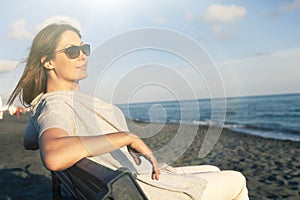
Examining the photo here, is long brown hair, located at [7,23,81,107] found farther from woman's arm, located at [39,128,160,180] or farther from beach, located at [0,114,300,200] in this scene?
beach, located at [0,114,300,200]

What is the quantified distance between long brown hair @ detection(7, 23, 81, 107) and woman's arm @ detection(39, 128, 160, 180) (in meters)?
0.75

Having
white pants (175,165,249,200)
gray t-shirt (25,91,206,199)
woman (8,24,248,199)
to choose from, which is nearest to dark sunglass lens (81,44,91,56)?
woman (8,24,248,199)

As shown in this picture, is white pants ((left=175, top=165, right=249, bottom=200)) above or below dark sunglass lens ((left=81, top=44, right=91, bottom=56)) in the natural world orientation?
below

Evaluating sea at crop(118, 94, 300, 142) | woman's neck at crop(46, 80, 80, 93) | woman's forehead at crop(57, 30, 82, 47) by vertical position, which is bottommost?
sea at crop(118, 94, 300, 142)

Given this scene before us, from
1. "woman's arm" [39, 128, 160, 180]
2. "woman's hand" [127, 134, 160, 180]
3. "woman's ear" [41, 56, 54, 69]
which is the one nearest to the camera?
"woman's arm" [39, 128, 160, 180]

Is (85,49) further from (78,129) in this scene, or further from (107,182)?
(107,182)

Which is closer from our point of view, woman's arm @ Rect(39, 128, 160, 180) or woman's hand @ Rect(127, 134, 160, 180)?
woman's arm @ Rect(39, 128, 160, 180)

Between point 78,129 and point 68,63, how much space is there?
526 mm

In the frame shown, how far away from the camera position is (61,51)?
2.19 meters

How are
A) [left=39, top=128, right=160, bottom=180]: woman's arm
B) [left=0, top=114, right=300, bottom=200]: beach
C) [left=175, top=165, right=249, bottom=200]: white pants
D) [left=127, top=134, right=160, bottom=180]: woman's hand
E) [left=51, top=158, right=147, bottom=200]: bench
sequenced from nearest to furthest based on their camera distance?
[left=51, top=158, right=147, bottom=200]: bench → [left=39, top=128, right=160, bottom=180]: woman's arm → [left=127, top=134, right=160, bottom=180]: woman's hand → [left=175, top=165, right=249, bottom=200]: white pants → [left=0, top=114, right=300, bottom=200]: beach

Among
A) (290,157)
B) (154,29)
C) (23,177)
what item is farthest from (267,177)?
(154,29)

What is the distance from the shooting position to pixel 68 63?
222cm

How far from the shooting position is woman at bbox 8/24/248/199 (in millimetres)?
1614

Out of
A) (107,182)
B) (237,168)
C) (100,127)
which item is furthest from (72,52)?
(237,168)
